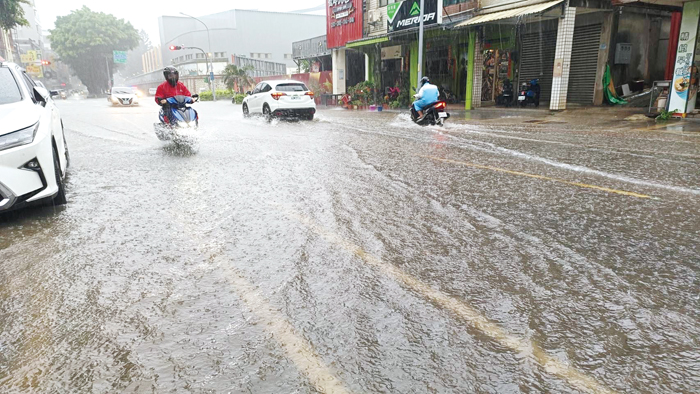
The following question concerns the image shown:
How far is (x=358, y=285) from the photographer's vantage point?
A: 10.9ft

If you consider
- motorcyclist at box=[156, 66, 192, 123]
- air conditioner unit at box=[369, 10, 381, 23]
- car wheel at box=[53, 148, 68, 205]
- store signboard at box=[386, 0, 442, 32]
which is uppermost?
air conditioner unit at box=[369, 10, 381, 23]

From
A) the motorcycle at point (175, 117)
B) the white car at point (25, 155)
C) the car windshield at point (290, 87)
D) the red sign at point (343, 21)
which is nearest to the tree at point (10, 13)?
the car windshield at point (290, 87)

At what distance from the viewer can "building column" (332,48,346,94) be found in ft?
108

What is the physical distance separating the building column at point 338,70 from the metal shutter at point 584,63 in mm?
16551

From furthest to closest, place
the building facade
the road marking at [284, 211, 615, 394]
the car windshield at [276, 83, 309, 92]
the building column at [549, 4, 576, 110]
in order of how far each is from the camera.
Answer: the building facade → the car windshield at [276, 83, 309, 92] → the building column at [549, 4, 576, 110] → the road marking at [284, 211, 615, 394]

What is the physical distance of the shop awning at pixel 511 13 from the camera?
644 inches

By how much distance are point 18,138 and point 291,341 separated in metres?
3.66

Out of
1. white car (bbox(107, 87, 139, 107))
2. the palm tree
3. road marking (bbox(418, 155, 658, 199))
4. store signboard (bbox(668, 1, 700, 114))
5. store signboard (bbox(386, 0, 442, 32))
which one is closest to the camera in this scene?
road marking (bbox(418, 155, 658, 199))

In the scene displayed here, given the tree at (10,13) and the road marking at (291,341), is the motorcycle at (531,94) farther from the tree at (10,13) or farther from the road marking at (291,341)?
the tree at (10,13)

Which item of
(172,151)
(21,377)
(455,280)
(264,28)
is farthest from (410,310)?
(264,28)

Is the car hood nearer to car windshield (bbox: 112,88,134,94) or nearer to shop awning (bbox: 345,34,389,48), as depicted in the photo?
shop awning (bbox: 345,34,389,48)

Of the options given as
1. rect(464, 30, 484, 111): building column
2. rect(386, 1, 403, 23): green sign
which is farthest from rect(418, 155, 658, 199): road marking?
rect(386, 1, 403, 23): green sign

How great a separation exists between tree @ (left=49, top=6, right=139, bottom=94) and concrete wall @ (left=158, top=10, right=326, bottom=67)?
7.80 m

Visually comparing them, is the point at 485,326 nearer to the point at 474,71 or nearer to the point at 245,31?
the point at 474,71
